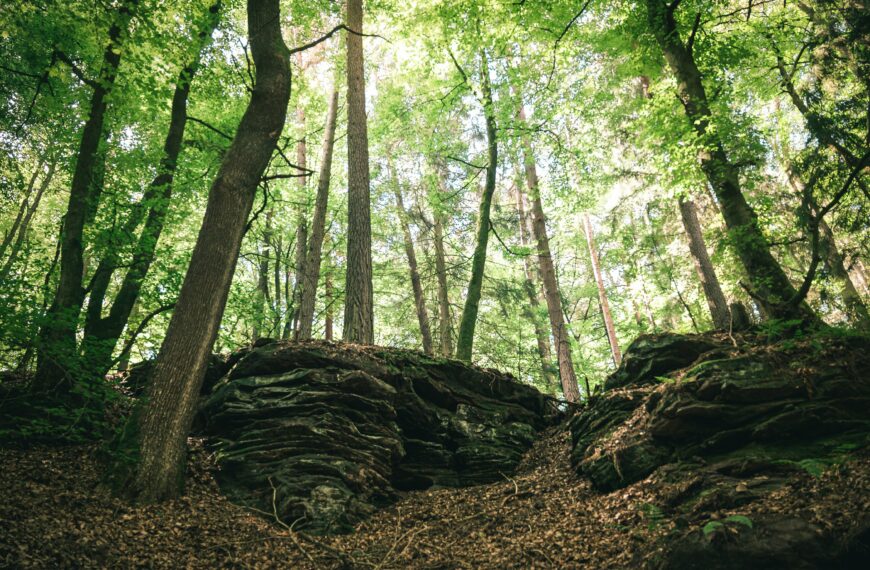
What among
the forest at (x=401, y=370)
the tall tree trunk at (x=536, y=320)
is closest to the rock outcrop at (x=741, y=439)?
the forest at (x=401, y=370)

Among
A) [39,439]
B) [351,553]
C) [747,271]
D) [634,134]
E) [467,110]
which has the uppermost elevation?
[467,110]

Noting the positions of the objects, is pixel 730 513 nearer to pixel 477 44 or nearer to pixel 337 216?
pixel 477 44

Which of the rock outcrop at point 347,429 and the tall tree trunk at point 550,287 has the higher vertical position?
the tall tree trunk at point 550,287

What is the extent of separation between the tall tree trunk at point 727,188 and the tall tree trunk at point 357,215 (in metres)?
6.37

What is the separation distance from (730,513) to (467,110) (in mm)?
14742

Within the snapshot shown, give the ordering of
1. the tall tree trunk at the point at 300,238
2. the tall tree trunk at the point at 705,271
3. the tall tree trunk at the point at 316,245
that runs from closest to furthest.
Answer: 1. the tall tree trunk at the point at 705,271
2. the tall tree trunk at the point at 316,245
3. the tall tree trunk at the point at 300,238

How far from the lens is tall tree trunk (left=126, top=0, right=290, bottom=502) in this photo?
590 centimetres

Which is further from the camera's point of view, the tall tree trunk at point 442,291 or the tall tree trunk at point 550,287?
the tall tree trunk at point 442,291

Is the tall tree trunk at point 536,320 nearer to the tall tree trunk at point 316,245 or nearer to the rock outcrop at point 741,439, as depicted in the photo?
the tall tree trunk at point 316,245

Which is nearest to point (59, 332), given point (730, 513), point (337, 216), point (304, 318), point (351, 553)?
point (351, 553)

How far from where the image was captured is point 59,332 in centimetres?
655

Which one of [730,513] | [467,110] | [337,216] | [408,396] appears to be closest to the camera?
[730,513]

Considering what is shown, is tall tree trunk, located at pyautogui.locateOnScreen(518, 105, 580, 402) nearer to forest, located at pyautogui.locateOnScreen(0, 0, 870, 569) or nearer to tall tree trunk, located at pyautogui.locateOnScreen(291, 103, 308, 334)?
forest, located at pyautogui.locateOnScreen(0, 0, 870, 569)

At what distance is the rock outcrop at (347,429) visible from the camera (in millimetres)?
6660
